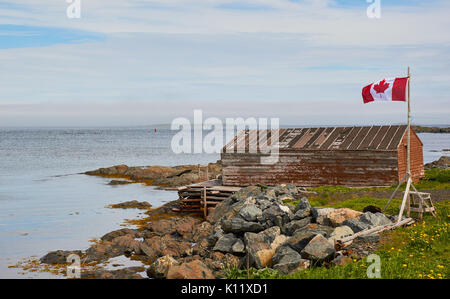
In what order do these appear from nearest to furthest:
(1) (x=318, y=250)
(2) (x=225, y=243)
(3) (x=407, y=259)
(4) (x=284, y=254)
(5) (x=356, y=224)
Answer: (3) (x=407, y=259) < (1) (x=318, y=250) < (4) (x=284, y=254) < (5) (x=356, y=224) < (2) (x=225, y=243)

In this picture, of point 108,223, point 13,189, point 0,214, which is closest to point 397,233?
point 108,223

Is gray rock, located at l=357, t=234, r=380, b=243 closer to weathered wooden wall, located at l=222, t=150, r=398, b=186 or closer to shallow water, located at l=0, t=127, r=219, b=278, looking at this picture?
shallow water, located at l=0, t=127, r=219, b=278

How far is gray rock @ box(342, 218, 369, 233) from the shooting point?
1655cm

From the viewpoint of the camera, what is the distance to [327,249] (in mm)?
14109

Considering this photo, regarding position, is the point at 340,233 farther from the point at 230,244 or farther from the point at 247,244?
the point at 230,244

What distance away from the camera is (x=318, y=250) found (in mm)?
14164

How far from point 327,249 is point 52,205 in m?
28.6

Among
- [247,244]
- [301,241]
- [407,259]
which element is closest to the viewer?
[407,259]

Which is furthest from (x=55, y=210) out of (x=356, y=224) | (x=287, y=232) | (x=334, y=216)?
(x=356, y=224)

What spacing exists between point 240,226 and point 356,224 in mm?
5419

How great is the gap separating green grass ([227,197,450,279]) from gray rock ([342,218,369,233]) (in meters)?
0.82

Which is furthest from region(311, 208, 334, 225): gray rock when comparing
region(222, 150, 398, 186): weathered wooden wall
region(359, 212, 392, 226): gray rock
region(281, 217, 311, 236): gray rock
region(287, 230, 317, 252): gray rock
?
region(222, 150, 398, 186): weathered wooden wall

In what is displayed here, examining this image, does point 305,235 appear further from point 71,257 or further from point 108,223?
point 108,223
